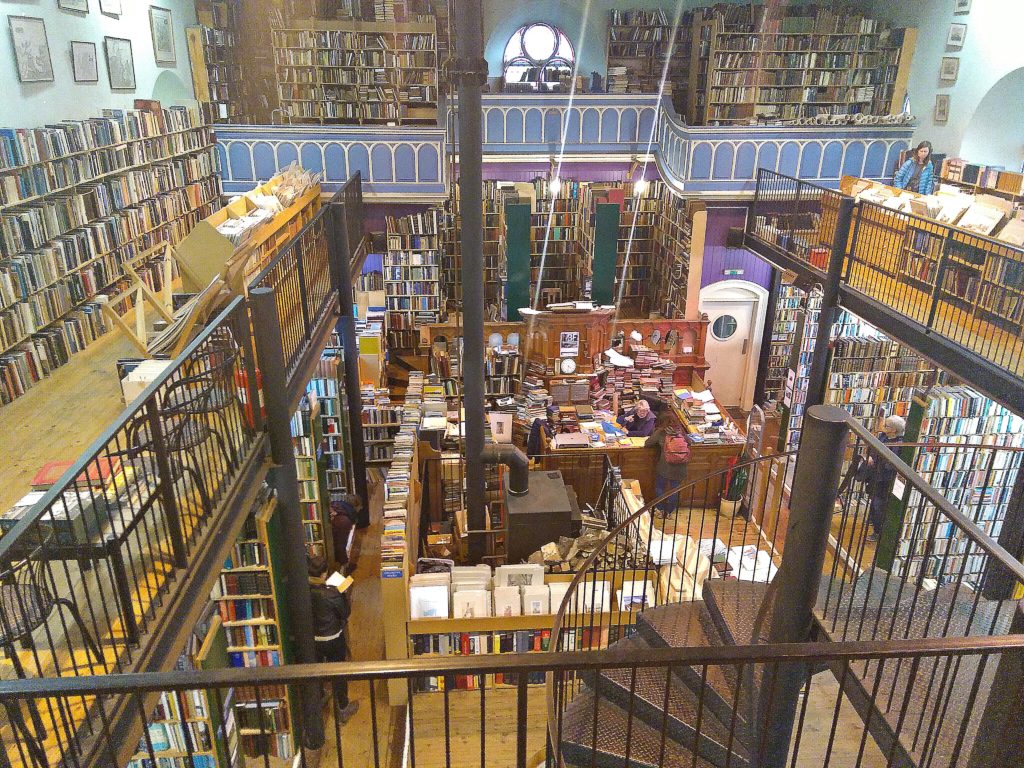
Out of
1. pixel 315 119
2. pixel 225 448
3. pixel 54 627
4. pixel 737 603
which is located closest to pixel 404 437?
pixel 225 448

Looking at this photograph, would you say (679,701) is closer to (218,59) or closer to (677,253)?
(677,253)

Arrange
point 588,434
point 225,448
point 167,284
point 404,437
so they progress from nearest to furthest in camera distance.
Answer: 1. point 225,448
2. point 167,284
3. point 404,437
4. point 588,434

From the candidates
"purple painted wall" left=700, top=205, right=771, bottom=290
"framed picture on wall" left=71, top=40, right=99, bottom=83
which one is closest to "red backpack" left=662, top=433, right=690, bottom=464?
"purple painted wall" left=700, top=205, right=771, bottom=290

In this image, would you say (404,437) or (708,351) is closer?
(404,437)

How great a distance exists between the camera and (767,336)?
11812 mm

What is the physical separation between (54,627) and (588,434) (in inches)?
254

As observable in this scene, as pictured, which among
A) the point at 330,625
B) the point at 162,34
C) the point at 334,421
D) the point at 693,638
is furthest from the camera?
the point at 162,34

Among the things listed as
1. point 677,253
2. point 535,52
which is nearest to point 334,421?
point 677,253

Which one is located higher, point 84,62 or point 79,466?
point 84,62

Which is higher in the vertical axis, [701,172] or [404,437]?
[701,172]

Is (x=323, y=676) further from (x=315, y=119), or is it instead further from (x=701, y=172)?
(x=315, y=119)

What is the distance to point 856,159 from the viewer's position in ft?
35.6

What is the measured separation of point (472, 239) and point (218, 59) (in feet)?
28.7

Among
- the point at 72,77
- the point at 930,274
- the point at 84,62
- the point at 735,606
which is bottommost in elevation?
the point at 735,606
